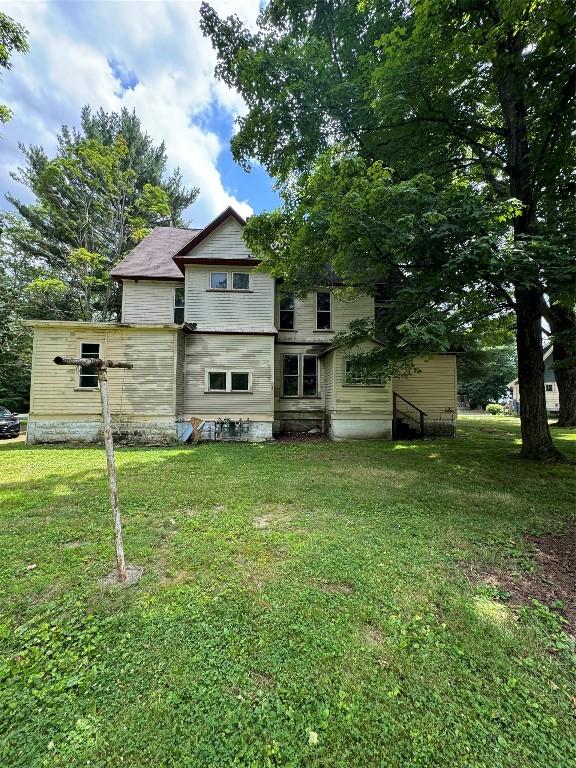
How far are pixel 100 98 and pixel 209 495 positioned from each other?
3182 cm

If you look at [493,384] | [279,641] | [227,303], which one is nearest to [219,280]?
[227,303]

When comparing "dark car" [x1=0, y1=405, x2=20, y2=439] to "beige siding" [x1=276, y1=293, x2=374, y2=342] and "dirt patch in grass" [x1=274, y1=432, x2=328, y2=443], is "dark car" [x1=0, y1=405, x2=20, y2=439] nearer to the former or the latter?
"dirt patch in grass" [x1=274, y1=432, x2=328, y2=443]

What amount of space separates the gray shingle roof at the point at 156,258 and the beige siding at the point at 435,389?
1141 cm

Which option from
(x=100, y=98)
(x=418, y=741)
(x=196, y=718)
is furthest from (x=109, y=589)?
(x=100, y=98)

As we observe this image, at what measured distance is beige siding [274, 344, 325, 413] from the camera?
14727 mm

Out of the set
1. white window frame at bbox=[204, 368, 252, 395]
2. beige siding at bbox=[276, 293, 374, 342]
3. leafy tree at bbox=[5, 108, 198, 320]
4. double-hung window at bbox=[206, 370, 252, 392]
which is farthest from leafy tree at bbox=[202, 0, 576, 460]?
leafy tree at bbox=[5, 108, 198, 320]

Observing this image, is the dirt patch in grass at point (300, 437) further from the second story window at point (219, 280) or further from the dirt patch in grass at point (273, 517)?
the dirt patch in grass at point (273, 517)

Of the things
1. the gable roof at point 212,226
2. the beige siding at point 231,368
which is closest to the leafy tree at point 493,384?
the beige siding at point 231,368

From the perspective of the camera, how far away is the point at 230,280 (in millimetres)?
13133

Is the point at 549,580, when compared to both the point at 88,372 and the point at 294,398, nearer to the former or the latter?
the point at 294,398

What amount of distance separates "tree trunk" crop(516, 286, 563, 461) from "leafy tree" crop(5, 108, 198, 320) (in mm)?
22091

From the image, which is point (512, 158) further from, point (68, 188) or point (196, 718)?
point (68, 188)

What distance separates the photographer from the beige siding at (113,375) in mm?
11594

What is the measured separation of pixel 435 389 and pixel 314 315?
659 centimetres
